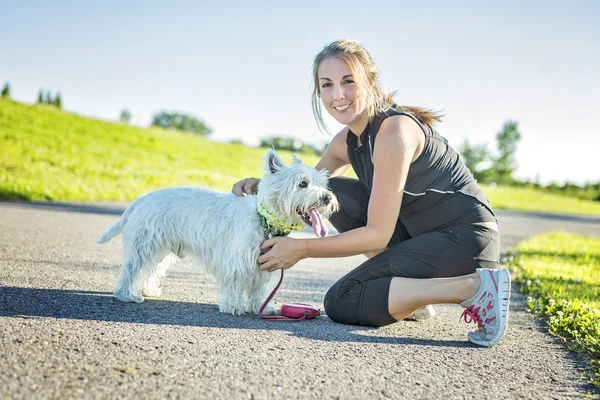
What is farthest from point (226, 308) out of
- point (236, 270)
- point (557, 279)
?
point (557, 279)

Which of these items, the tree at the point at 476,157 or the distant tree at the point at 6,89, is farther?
the tree at the point at 476,157

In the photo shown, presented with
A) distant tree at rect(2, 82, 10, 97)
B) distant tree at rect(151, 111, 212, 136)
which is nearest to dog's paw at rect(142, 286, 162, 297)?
distant tree at rect(2, 82, 10, 97)

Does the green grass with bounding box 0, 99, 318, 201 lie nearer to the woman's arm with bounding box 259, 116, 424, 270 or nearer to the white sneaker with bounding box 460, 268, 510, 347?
the woman's arm with bounding box 259, 116, 424, 270

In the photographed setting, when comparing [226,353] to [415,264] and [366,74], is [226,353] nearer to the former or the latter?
[415,264]

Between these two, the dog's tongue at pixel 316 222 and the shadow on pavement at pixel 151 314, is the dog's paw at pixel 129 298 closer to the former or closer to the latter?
the shadow on pavement at pixel 151 314

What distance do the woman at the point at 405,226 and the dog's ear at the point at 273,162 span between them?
2.04 ft

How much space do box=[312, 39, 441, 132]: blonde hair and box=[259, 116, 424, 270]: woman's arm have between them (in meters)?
0.32

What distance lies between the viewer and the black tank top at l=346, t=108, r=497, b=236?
14.3 feet

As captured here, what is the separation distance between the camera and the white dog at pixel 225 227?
4.45m

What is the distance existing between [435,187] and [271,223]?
1.43 metres

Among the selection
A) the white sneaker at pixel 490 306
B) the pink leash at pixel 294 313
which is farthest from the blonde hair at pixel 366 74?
the pink leash at pixel 294 313

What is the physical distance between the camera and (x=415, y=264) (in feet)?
14.1

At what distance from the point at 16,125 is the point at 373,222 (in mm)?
24682

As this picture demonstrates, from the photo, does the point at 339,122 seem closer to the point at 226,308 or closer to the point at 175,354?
the point at 226,308
